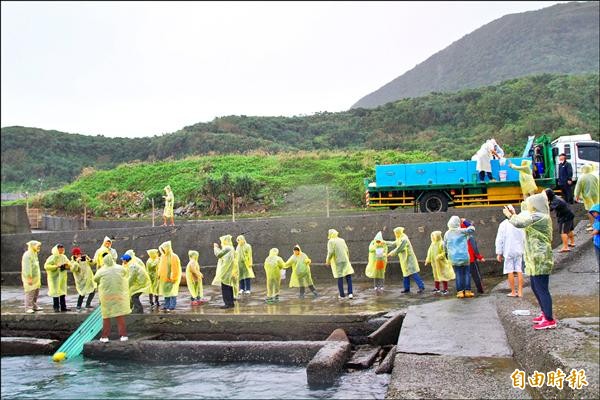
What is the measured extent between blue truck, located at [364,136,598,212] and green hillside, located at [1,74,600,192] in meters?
7.70

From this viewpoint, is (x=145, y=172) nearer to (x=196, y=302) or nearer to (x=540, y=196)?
(x=196, y=302)

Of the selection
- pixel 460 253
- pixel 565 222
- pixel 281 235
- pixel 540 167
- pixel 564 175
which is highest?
pixel 540 167

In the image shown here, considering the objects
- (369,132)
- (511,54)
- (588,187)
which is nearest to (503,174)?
(588,187)

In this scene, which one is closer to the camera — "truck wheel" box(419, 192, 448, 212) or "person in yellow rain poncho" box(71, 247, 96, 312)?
"person in yellow rain poncho" box(71, 247, 96, 312)

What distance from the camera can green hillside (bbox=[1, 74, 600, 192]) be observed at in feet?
90.5

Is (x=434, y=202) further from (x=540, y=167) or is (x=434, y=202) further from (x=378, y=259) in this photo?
(x=378, y=259)

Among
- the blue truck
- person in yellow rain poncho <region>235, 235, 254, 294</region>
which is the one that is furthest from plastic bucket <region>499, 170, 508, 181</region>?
person in yellow rain poncho <region>235, 235, 254, 294</region>

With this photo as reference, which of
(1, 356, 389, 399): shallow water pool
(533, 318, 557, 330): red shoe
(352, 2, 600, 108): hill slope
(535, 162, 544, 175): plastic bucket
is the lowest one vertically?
(1, 356, 389, 399): shallow water pool

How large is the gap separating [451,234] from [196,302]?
565 centimetres

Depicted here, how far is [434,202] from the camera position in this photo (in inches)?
642

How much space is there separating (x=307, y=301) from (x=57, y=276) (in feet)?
17.8

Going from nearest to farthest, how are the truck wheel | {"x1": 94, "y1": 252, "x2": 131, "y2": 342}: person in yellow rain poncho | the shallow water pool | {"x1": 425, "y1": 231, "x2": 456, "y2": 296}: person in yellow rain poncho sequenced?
1. the shallow water pool
2. {"x1": 94, "y1": 252, "x2": 131, "y2": 342}: person in yellow rain poncho
3. {"x1": 425, "y1": 231, "x2": 456, "y2": 296}: person in yellow rain poncho
4. the truck wheel

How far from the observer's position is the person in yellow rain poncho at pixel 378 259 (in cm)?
1248

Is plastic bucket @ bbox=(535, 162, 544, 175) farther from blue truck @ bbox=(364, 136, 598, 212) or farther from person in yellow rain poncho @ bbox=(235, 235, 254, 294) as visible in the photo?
person in yellow rain poncho @ bbox=(235, 235, 254, 294)
